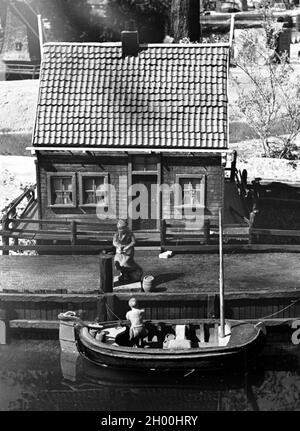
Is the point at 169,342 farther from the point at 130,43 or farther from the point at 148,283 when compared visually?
the point at 130,43

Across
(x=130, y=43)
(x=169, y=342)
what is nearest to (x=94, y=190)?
(x=130, y=43)

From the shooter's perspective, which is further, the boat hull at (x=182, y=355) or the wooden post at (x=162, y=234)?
the wooden post at (x=162, y=234)

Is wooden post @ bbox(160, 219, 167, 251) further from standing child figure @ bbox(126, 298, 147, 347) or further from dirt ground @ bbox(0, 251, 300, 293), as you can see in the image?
standing child figure @ bbox(126, 298, 147, 347)

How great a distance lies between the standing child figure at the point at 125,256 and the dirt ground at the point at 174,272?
0.51 metres

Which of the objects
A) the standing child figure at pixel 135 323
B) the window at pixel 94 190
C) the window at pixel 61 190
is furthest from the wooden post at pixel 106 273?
the window at pixel 61 190

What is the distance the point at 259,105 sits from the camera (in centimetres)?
3825

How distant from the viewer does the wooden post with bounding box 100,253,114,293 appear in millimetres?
20062

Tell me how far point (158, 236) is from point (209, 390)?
6.87 meters

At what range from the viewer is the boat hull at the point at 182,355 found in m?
18.4

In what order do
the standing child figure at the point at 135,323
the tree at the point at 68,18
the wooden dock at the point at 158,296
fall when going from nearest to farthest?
the standing child figure at the point at 135,323 → the wooden dock at the point at 158,296 → the tree at the point at 68,18

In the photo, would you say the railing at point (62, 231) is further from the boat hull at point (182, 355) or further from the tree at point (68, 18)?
the tree at point (68, 18)

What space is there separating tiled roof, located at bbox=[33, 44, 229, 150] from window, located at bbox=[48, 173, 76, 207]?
108 cm

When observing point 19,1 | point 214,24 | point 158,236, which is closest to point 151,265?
point 158,236
